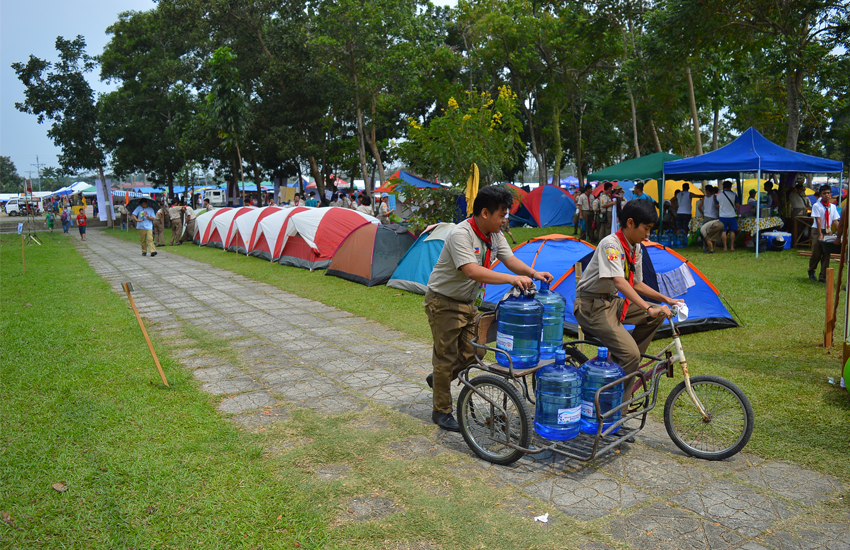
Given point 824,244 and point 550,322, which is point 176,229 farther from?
point 550,322

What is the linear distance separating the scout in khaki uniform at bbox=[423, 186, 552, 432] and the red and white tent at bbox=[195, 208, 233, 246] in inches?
702

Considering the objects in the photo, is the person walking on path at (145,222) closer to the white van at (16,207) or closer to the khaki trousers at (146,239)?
the khaki trousers at (146,239)

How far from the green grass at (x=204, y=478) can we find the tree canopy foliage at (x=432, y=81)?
7.27 meters

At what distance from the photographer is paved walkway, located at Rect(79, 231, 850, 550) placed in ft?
10.1

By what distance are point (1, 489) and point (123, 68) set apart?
38.2 metres

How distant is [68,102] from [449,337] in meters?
37.8

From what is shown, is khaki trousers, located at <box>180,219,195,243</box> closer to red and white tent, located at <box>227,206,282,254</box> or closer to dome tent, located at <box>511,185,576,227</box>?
red and white tent, located at <box>227,206,282,254</box>

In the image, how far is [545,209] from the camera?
24.4 m

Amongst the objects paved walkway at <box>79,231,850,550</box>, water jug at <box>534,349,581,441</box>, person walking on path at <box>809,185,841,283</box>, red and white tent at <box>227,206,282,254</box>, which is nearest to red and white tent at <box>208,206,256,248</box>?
red and white tent at <box>227,206,282,254</box>

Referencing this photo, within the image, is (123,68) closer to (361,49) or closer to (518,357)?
(361,49)

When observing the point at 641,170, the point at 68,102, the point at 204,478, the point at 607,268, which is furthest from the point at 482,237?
the point at 68,102

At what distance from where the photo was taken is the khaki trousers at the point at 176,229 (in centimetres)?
2192

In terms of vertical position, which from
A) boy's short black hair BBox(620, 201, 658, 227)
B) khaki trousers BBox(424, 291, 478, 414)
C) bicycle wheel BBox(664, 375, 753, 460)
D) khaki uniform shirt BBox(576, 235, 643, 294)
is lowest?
bicycle wheel BBox(664, 375, 753, 460)

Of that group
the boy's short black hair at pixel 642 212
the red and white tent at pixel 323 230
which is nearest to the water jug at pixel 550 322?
the boy's short black hair at pixel 642 212
